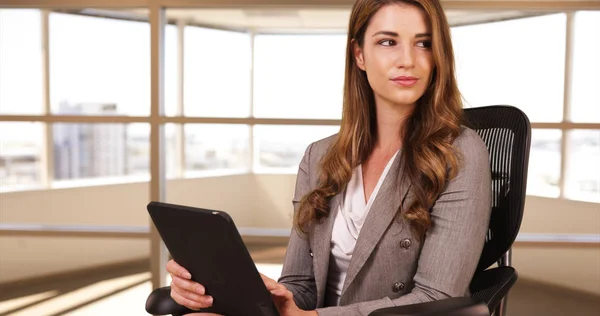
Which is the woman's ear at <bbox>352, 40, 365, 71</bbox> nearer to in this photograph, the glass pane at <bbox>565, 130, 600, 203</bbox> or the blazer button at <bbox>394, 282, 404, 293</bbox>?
the blazer button at <bbox>394, 282, 404, 293</bbox>

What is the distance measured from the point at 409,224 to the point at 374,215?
8 centimetres

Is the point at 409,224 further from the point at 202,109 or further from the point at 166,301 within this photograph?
the point at 202,109

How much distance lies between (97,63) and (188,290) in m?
4.35

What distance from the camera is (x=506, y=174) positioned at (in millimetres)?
1459

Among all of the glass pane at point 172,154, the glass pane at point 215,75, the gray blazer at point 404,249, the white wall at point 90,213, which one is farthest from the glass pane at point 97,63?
the gray blazer at point 404,249

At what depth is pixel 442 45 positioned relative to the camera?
138 centimetres

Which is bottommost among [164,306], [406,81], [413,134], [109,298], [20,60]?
[109,298]

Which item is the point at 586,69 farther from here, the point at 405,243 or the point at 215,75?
the point at 215,75

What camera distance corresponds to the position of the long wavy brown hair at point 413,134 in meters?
1.34

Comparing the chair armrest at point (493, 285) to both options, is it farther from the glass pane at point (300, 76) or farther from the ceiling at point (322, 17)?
the glass pane at point (300, 76)

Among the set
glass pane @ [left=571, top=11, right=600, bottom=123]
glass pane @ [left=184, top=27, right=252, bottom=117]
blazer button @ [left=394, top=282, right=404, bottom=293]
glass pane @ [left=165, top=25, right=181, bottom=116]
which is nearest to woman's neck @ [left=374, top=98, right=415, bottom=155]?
blazer button @ [left=394, top=282, right=404, bottom=293]

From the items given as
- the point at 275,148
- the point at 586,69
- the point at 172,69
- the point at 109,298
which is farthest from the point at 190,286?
the point at 172,69

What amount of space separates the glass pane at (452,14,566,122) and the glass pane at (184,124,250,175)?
278 cm

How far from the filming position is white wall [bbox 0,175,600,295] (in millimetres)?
2834
